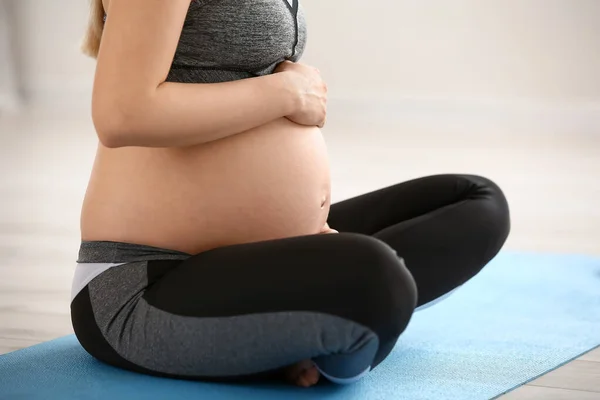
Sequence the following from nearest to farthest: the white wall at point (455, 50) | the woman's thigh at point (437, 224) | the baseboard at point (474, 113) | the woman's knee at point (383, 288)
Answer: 1. the woman's knee at point (383, 288)
2. the woman's thigh at point (437, 224)
3. the baseboard at point (474, 113)
4. the white wall at point (455, 50)

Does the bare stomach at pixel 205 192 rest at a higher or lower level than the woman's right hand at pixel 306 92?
lower

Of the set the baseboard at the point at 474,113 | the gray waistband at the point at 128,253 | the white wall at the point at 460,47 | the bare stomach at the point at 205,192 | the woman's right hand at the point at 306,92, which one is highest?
the woman's right hand at the point at 306,92

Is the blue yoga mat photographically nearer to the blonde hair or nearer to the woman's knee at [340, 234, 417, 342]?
the woman's knee at [340, 234, 417, 342]

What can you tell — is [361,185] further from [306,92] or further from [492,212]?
[306,92]

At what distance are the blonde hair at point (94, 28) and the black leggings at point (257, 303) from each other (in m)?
0.30

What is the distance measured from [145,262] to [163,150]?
155mm

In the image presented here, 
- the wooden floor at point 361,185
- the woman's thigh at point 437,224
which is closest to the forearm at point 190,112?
the woman's thigh at point 437,224

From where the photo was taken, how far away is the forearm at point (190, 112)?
3.53 feet

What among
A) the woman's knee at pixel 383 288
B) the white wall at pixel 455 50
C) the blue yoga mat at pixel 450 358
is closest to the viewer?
the woman's knee at pixel 383 288

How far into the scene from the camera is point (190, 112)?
1.10 metres

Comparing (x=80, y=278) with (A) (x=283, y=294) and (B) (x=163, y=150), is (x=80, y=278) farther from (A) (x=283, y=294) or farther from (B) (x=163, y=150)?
(A) (x=283, y=294)

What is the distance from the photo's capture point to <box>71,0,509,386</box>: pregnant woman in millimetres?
1072

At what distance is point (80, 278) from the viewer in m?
1.26

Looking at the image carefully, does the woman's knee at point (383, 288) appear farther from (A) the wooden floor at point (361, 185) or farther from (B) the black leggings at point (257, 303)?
(A) the wooden floor at point (361, 185)
